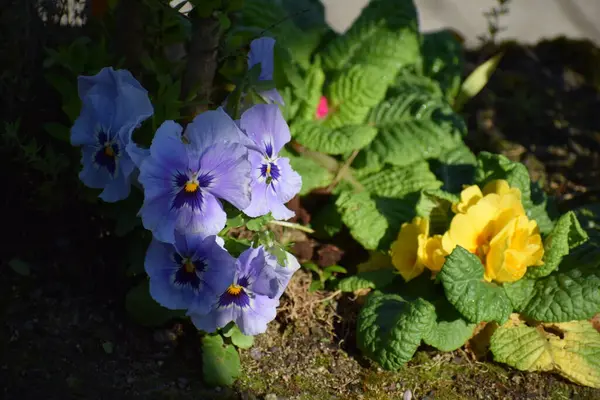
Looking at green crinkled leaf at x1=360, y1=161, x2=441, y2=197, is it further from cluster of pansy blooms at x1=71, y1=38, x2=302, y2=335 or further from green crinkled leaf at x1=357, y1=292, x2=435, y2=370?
cluster of pansy blooms at x1=71, y1=38, x2=302, y2=335

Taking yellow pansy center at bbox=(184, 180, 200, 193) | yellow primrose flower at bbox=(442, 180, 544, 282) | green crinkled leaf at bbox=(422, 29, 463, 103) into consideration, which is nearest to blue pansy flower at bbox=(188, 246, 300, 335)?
yellow pansy center at bbox=(184, 180, 200, 193)

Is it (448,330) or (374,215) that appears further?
(374,215)

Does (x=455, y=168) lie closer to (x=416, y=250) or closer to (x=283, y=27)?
(x=416, y=250)

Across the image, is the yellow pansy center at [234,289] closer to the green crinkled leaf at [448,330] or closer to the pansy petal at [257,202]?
the pansy petal at [257,202]

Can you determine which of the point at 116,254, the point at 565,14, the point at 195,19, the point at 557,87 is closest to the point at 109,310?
the point at 116,254

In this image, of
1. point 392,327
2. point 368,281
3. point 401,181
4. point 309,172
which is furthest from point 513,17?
point 392,327

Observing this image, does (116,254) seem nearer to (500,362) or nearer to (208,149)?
(208,149)
